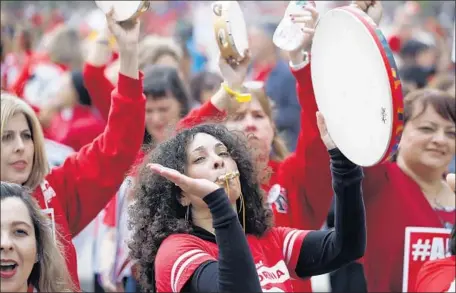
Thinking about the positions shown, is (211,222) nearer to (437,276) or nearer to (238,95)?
(437,276)

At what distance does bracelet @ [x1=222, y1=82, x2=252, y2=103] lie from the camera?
4.63 meters

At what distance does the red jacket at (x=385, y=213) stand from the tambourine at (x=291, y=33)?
522mm

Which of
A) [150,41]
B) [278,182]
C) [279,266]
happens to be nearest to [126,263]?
[278,182]

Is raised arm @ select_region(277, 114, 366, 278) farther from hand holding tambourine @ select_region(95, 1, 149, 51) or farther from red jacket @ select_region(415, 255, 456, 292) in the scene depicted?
hand holding tambourine @ select_region(95, 1, 149, 51)

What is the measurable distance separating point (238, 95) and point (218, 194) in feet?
4.54

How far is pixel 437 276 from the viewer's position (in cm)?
394

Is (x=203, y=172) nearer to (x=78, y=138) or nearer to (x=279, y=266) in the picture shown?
(x=279, y=266)

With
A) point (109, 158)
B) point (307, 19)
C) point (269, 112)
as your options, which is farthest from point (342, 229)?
point (269, 112)

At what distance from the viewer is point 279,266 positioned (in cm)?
376

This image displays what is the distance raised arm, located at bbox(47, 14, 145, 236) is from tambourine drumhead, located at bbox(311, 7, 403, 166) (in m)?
0.83

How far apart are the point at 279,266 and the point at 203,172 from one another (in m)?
0.41

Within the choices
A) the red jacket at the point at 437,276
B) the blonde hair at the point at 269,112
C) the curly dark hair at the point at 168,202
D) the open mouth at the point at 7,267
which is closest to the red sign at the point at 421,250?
the red jacket at the point at 437,276

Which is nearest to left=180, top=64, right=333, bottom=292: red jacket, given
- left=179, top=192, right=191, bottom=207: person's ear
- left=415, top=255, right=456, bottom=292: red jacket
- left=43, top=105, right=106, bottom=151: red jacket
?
left=415, top=255, right=456, bottom=292: red jacket

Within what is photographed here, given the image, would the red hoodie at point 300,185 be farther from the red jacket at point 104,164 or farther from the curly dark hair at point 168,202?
the curly dark hair at point 168,202
